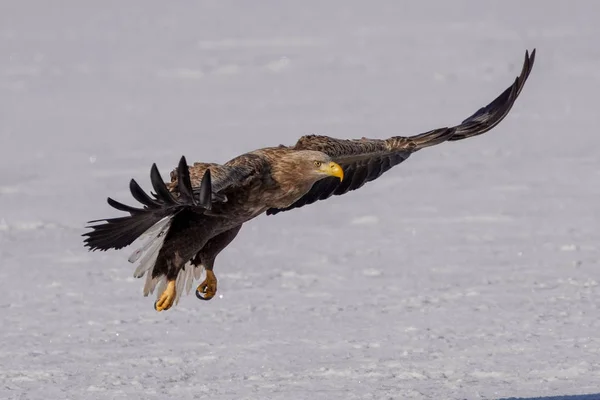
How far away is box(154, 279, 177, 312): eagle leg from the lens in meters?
5.54

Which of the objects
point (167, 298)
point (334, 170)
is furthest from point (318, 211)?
point (167, 298)

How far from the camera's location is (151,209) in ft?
16.2

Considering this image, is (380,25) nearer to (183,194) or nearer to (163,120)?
(163,120)

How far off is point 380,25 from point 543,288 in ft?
34.0

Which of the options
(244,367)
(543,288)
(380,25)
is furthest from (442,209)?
(380,25)

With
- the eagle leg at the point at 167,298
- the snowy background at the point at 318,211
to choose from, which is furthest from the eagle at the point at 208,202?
the snowy background at the point at 318,211

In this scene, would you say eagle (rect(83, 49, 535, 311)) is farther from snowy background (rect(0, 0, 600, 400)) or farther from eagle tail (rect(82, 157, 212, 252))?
snowy background (rect(0, 0, 600, 400))

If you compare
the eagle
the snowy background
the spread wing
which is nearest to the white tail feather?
the eagle

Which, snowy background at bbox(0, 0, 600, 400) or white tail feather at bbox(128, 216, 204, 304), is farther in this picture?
snowy background at bbox(0, 0, 600, 400)

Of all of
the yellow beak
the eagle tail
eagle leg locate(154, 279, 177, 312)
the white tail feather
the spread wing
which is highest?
the spread wing

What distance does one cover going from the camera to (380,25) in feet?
57.8

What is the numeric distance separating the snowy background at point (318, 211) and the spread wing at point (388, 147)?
0.76m

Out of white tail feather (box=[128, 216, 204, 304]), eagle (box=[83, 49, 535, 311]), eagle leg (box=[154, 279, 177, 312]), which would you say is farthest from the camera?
eagle leg (box=[154, 279, 177, 312])

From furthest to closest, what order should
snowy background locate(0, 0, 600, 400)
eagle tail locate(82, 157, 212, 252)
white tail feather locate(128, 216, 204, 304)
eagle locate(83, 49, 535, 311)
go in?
snowy background locate(0, 0, 600, 400), white tail feather locate(128, 216, 204, 304), eagle locate(83, 49, 535, 311), eagle tail locate(82, 157, 212, 252)
